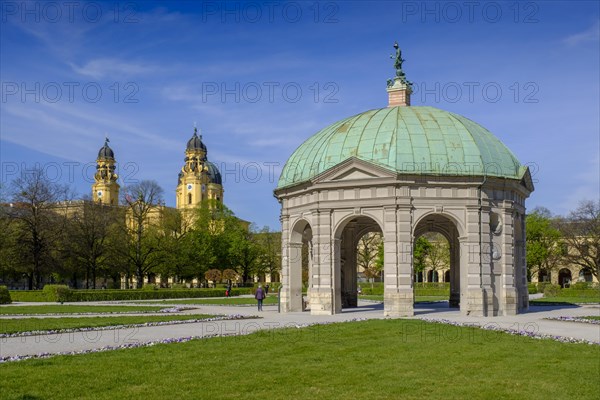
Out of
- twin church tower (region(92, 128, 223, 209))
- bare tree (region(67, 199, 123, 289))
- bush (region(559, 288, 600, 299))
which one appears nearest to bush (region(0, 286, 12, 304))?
bare tree (region(67, 199, 123, 289))

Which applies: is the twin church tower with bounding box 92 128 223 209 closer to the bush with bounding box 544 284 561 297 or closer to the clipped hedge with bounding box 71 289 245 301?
the clipped hedge with bounding box 71 289 245 301

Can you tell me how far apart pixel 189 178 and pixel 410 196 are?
13113 cm

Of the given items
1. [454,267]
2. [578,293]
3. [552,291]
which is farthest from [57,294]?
[578,293]

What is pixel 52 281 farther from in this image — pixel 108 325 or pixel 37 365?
pixel 37 365

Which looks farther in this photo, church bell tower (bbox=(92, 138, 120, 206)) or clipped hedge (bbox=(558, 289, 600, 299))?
church bell tower (bbox=(92, 138, 120, 206))

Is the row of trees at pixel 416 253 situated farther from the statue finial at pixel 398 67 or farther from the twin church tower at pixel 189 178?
the twin church tower at pixel 189 178

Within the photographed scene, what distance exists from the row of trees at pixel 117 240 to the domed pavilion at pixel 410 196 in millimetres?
39871

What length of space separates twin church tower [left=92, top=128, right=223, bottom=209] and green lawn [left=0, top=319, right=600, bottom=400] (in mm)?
137925

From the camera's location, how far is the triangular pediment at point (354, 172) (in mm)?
35062

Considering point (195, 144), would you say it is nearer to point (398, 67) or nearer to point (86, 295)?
point (86, 295)

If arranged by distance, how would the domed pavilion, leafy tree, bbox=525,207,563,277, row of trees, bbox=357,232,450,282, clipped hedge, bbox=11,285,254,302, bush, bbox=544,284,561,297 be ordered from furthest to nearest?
leafy tree, bbox=525,207,563,277 → row of trees, bbox=357,232,450,282 → bush, bbox=544,284,561,297 → clipped hedge, bbox=11,285,254,302 → the domed pavilion

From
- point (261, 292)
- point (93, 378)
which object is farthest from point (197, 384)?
point (261, 292)

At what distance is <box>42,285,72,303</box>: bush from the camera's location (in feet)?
187

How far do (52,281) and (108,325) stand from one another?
3613 inches
